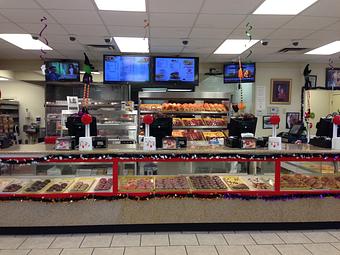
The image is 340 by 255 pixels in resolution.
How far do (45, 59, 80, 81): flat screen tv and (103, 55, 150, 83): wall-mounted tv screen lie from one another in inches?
48.7

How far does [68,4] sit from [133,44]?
93.7 inches

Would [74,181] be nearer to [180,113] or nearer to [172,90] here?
[180,113]

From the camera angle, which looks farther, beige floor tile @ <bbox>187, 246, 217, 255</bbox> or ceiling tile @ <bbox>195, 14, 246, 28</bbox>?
ceiling tile @ <bbox>195, 14, 246, 28</bbox>

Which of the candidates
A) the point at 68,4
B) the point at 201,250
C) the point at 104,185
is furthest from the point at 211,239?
the point at 68,4

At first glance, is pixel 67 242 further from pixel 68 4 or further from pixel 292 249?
pixel 68 4

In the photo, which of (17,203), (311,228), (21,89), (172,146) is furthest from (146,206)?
(21,89)

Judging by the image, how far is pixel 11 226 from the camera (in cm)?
365

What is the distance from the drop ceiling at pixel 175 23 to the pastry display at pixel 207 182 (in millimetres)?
2369

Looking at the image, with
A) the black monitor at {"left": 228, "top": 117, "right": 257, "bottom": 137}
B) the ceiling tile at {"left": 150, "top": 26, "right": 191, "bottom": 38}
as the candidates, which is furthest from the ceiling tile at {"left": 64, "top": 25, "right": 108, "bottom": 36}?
the black monitor at {"left": 228, "top": 117, "right": 257, "bottom": 137}

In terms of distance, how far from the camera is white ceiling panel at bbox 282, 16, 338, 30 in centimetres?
471

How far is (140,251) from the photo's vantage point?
10.8 feet

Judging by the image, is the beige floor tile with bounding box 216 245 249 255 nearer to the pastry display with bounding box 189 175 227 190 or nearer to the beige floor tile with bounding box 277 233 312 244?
the beige floor tile with bounding box 277 233 312 244

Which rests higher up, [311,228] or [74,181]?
[74,181]

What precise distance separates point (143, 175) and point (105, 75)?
10.7ft
